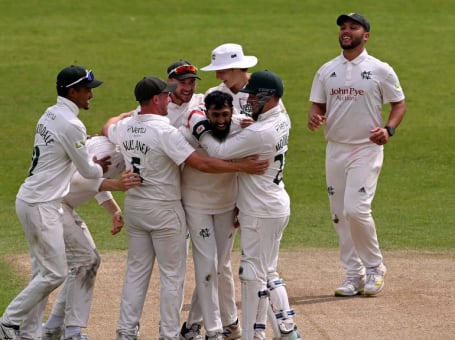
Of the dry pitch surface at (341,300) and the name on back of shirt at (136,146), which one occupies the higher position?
the name on back of shirt at (136,146)

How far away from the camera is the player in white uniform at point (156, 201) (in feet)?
30.1

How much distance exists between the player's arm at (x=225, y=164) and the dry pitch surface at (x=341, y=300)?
160 centimetres

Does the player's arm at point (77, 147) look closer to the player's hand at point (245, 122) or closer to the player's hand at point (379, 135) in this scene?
the player's hand at point (245, 122)

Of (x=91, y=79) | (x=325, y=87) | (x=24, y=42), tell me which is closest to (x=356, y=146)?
(x=325, y=87)

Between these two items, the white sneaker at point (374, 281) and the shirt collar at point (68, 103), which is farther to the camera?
the white sneaker at point (374, 281)

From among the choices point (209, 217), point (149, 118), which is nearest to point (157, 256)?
point (209, 217)

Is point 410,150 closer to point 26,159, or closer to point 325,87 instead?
point 26,159

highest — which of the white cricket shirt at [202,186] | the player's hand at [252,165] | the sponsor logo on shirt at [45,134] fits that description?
the sponsor logo on shirt at [45,134]

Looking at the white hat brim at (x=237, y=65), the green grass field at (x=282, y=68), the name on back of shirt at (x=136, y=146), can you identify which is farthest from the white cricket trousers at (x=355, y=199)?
the name on back of shirt at (x=136, y=146)

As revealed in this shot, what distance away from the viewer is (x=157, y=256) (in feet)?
30.9

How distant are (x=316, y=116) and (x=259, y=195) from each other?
6.67ft

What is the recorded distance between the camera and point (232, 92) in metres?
10.5

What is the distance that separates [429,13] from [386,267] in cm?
1746

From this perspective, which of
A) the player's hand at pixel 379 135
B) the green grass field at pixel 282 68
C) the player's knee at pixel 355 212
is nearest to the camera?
the player's hand at pixel 379 135
